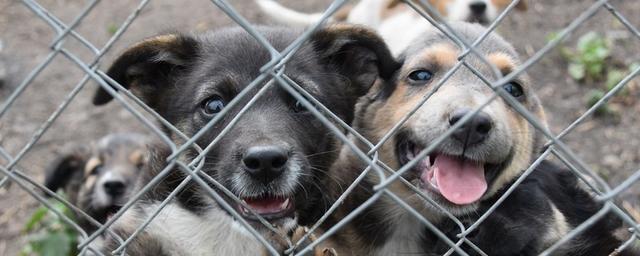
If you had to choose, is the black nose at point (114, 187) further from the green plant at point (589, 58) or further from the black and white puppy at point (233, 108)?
the green plant at point (589, 58)

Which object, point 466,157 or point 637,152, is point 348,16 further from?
point 466,157

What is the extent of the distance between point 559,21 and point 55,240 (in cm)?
602

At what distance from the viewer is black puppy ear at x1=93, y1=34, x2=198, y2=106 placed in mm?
3589

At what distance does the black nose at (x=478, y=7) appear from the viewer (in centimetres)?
754

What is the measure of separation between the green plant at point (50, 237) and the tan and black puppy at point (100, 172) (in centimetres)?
37

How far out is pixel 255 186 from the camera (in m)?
3.33

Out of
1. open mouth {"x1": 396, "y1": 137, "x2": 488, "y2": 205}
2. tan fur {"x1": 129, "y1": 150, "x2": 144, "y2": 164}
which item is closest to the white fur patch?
open mouth {"x1": 396, "y1": 137, "x2": 488, "y2": 205}

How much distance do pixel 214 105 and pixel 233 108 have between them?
21 centimetres

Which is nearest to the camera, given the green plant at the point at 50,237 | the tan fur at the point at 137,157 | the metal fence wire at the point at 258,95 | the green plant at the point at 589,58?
the metal fence wire at the point at 258,95

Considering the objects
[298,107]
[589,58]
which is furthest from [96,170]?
[589,58]

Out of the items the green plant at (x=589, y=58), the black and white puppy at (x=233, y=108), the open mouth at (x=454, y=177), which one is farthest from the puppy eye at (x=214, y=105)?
the green plant at (x=589, y=58)

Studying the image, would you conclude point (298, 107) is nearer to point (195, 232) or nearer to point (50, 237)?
point (195, 232)

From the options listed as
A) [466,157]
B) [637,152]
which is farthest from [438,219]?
[637,152]

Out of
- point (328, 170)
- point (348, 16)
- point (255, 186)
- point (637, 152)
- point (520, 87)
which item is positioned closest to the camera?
point (255, 186)
